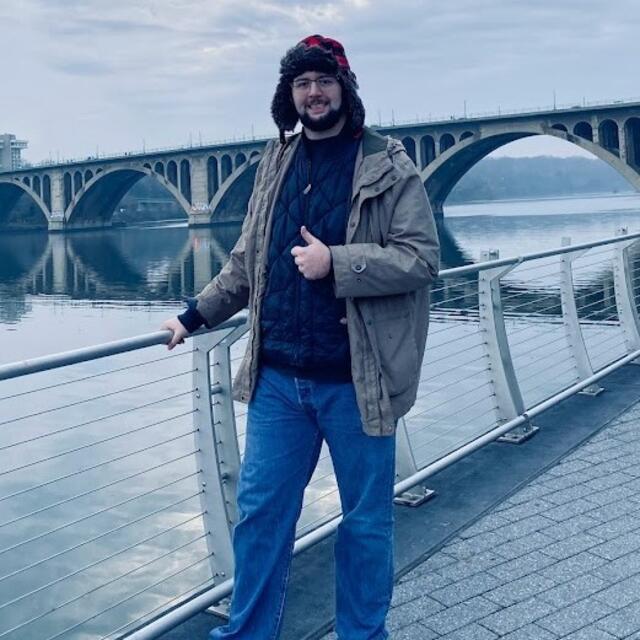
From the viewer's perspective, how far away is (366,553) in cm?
255

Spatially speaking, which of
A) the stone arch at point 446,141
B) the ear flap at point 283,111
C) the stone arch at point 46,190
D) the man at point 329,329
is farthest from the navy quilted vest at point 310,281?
the stone arch at point 46,190

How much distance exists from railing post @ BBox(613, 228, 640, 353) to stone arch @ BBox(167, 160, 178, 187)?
70.4 metres

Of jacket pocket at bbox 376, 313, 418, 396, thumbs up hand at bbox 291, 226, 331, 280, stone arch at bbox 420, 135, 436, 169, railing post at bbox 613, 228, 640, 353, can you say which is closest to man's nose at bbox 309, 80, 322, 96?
thumbs up hand at bbox 291, 226, 331, 280

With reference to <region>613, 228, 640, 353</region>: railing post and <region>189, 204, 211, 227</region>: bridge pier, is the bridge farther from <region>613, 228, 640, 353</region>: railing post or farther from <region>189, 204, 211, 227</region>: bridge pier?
<region>613, 228, 640, 353</region>: railing post

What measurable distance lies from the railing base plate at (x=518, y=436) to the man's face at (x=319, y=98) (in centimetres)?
305

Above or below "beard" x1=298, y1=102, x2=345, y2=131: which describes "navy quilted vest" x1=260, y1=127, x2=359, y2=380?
below

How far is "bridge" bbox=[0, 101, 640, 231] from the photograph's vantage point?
52562 millimetres

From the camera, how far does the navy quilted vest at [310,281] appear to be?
2.38 metres

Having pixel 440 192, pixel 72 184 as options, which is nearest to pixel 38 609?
pixel 440 192

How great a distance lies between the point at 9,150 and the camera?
537 ft

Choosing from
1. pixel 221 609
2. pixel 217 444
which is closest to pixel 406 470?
pixel 217 444

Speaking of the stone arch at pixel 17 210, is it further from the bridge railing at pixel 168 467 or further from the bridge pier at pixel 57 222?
the bridge railing at pixel 168 467

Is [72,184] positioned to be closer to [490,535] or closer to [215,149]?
[215,149]

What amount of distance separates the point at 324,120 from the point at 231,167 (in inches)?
2734
